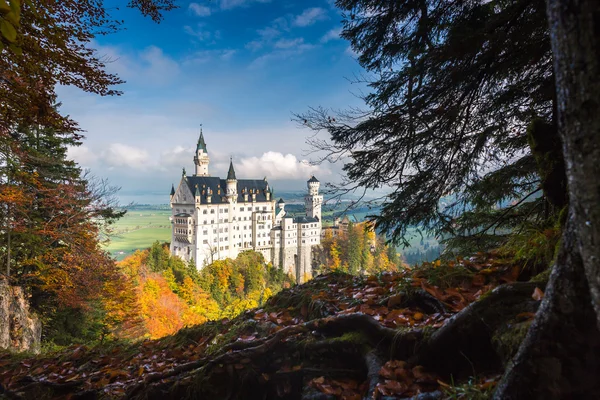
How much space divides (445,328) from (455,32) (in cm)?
359

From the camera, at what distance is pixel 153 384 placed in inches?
107

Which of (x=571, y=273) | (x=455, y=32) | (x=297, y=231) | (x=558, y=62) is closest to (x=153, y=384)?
(x=571, y=273)

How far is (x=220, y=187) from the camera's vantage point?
65.2 meters

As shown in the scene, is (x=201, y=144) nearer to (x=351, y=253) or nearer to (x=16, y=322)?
(x=351, y=253)

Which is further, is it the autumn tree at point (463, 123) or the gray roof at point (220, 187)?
the gray roof at point (220, 187)

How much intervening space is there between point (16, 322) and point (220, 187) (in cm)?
5538

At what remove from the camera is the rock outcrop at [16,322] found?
9.88 meters

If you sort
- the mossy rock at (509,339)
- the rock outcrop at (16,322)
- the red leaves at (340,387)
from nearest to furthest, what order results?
the mossy rock at (509,339), the red leaves at (340,387), the rock outcrop at (16,322)

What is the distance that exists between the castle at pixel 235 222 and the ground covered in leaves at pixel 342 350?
53.2 metres

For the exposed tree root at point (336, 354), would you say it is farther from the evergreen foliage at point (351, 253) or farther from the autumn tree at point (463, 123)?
the evergreen foliage at point (351, 253)

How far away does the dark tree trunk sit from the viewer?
0.92 metres

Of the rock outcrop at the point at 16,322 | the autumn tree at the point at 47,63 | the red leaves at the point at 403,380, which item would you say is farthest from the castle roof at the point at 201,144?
the red leaves at the point at 403,380

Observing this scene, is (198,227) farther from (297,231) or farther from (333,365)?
(333,365)

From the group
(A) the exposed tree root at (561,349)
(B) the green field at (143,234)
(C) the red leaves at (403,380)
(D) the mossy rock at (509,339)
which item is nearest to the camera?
(A) the exposed tree root at (561,349)
